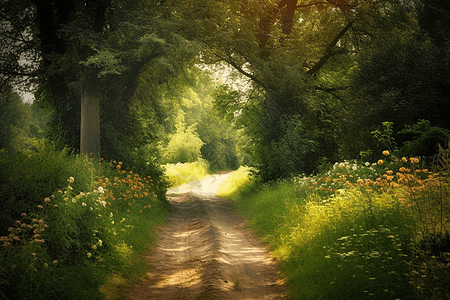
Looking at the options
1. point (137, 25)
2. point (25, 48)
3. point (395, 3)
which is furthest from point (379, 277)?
point (395, 3)

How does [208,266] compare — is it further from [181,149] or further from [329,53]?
[181,149]

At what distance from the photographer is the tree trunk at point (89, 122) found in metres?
13.7

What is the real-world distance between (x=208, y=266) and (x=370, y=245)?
3.10 m

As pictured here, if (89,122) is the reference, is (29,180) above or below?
below

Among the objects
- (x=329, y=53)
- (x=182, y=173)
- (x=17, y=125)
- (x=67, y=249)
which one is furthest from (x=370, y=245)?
(x=17, y=125)

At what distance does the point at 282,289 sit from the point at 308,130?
11.4 meters

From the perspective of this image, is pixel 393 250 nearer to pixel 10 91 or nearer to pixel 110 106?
pixel 110 106

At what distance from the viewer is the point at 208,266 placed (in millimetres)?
7121

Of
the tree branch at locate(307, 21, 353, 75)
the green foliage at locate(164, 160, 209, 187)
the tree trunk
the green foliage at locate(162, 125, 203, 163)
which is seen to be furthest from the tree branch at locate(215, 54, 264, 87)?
the green foliage at locate(162, 125, 203, 163)

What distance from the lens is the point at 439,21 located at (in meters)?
15.1

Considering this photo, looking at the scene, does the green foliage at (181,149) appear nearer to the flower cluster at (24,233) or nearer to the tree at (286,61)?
the tree at (286,61)

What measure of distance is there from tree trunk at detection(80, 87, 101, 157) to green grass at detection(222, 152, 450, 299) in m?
8.15

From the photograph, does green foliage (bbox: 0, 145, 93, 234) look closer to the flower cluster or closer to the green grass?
the flower cluster

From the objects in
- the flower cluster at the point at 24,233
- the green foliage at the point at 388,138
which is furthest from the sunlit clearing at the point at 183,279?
the green foliage at the point at 388,138
